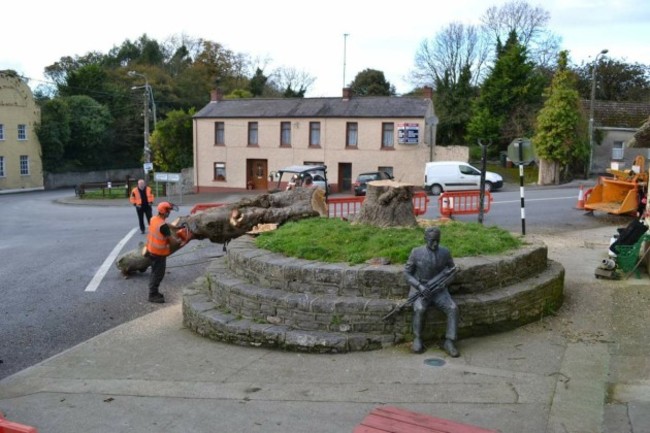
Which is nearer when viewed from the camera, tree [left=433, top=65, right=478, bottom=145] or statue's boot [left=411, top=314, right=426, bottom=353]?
statue's boot [left=411, top=314, right=426, bottom=353]

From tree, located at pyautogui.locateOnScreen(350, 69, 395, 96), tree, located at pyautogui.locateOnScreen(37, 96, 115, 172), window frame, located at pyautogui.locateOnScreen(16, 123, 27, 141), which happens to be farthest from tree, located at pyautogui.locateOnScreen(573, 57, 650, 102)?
window frame, located at pyautogui.locateOnScreen(16, 123, 27, 141)

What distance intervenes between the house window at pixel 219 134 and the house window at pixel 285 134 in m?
4.22

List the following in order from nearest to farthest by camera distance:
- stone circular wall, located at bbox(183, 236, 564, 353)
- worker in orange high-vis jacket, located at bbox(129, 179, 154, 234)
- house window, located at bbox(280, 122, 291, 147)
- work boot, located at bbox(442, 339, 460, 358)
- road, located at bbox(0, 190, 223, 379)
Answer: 1. work boot, located at bbox(442, 339, 460, 358)
2. stone circular wall, located at bbox(183, 236, 564, 353)
3. road, located at bbox(0, 190, 223, 379)
4. worker in orange high-vis jacket, located at bbox(129, 179, 154, 234)
5. house window, located at bbox(280, 122, 291, 147)

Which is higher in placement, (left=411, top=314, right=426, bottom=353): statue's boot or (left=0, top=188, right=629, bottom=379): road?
(left=411, top=314, right=426, bottom=353): statue's boot

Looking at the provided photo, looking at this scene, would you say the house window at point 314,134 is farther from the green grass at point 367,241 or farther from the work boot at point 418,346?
the work boot at point 418,346

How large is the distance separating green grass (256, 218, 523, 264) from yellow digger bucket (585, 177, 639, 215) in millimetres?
9255

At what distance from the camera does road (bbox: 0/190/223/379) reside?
8.69 meters

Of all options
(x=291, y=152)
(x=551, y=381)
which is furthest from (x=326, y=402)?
(x=291, y=152)

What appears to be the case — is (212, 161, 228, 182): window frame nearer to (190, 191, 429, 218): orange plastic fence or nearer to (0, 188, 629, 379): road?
(0, 188, 629, 379): road

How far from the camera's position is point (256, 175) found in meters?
39.6

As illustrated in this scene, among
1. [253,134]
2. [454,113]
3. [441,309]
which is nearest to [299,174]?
[441,309]

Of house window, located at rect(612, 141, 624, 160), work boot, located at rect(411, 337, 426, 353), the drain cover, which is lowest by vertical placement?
the drain cover

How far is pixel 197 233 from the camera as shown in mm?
12109

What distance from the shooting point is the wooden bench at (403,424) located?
14.5 ft
